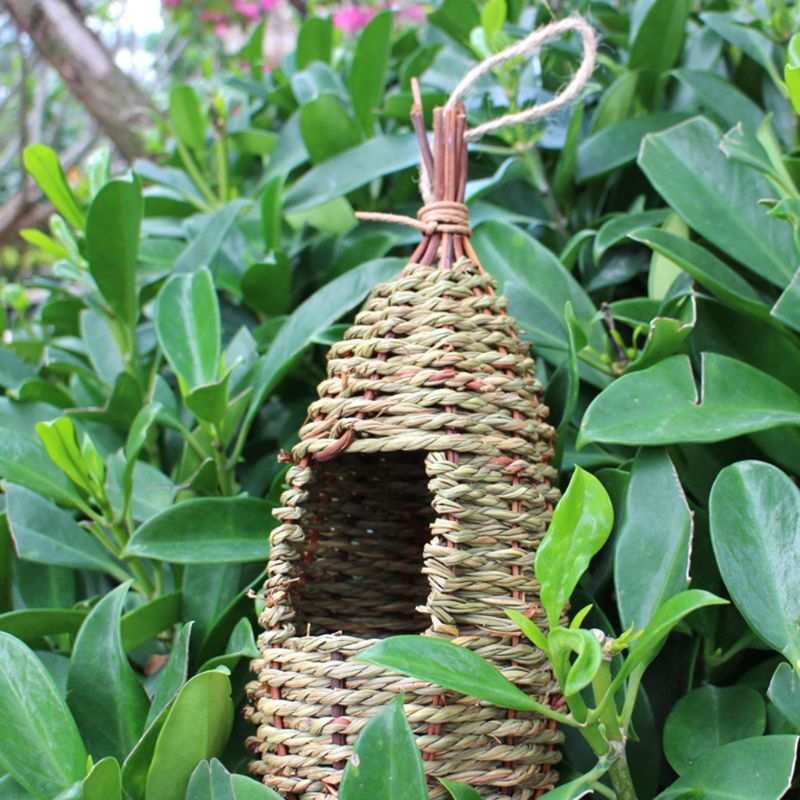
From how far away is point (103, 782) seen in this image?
1.79 ft

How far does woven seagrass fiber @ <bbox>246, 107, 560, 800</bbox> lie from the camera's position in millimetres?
573

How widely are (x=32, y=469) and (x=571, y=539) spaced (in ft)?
1.79

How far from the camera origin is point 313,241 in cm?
112

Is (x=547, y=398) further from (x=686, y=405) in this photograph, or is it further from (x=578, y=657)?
(x=578, y=657)

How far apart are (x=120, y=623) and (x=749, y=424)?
1.78 feet

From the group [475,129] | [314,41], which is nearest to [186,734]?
[475,129]

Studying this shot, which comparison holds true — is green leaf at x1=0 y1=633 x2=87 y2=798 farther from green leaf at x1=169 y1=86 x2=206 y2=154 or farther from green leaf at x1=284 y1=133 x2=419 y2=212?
green leaf at x1=169 y1=86 x2=206 y2=154

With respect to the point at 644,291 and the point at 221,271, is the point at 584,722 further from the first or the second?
the point at 221,271

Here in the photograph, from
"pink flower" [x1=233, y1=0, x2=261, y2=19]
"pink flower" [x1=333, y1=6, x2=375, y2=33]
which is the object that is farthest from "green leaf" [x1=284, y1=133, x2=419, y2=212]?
"pink flower" [x1=233, y1=0, x2=261, y2=19]

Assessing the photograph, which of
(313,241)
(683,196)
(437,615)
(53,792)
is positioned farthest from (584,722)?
(313,241)

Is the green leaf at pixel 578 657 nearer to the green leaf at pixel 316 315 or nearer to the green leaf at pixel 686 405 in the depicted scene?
the green leaf at pixel 686 405

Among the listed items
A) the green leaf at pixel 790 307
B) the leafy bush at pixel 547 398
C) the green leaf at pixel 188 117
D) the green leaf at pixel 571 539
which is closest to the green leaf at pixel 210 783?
the leafy bush at pixel 547 398

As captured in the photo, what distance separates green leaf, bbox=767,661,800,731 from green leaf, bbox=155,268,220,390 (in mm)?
563

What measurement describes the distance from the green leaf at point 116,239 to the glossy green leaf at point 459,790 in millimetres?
665
